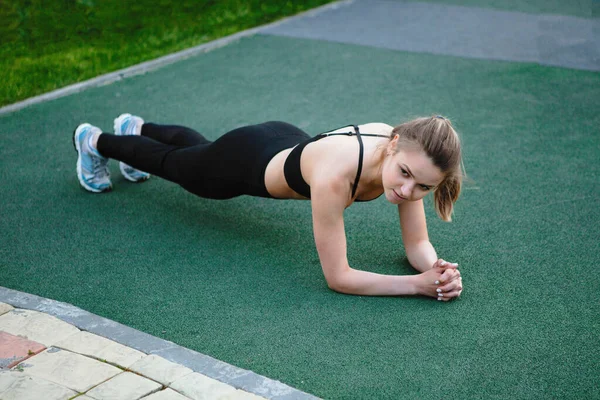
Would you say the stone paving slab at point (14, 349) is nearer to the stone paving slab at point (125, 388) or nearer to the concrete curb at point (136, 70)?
the stone paving slab at point (125, 388)

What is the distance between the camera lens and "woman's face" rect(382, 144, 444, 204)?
2.78 meters

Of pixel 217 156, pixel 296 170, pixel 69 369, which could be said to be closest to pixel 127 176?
pixel 217 156

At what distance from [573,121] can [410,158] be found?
2.96m

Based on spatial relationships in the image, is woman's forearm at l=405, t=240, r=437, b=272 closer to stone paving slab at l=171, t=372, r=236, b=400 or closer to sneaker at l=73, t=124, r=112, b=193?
stone paving slab at l=171, t=372, r=236, b=400

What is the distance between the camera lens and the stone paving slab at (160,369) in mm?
2611

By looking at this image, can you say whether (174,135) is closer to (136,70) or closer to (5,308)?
(5,308)

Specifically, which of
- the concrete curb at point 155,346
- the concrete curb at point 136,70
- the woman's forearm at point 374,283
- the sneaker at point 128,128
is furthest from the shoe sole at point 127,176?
the woman's forearm at point 374,283

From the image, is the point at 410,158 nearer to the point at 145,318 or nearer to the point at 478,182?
the point at 145,318

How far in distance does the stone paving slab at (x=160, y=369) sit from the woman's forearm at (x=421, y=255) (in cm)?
129

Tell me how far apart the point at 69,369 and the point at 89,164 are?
6.19 ft

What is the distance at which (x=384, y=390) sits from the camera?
260 cm

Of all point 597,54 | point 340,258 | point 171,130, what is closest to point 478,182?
point 340,258

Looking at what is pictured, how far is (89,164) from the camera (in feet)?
14.0

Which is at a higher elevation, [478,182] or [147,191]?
[147,191]
